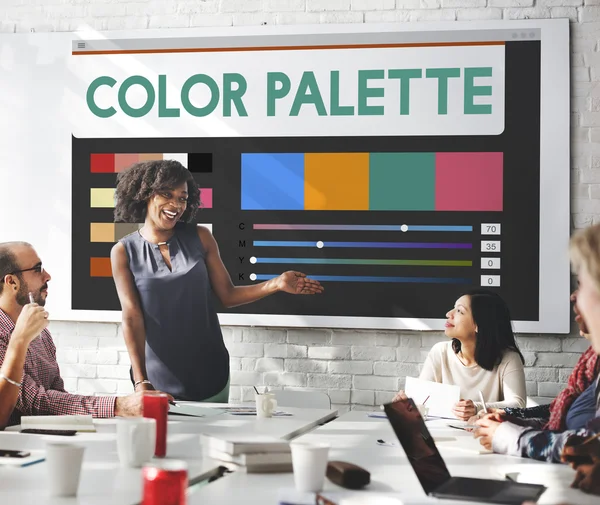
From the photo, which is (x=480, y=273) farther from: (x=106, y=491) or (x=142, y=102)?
(x=106, y=491)

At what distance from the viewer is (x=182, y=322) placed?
4.18 m

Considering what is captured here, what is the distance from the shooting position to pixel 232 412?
3.16 meters

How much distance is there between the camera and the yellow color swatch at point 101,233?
4.30 meters

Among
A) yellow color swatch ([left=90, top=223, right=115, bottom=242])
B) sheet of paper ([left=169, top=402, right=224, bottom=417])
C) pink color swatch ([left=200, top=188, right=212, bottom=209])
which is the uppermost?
pink color swatch ([left=200, top=188, right=212, bottom=209])

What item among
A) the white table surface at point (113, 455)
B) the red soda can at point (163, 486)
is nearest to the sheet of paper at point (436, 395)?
the white table surface at point (113, 455)

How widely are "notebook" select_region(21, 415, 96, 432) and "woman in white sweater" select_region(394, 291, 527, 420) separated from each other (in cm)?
172

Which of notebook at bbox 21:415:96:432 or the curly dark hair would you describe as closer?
notebook at bbox 21:415:96:432

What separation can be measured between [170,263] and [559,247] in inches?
78.6

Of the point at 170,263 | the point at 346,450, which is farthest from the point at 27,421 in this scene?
the point at 170,263

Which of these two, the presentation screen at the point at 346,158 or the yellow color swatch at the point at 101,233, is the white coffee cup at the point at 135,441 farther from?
the yellow color swatch at the point at 101,233

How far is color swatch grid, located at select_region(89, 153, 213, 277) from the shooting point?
4.26 metres

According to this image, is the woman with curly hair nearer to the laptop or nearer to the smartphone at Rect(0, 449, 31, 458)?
the smartphone at Rect(0, 449, 31, 458)

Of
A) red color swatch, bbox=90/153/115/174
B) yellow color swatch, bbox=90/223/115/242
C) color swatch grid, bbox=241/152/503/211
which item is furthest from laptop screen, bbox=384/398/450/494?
red color swatch, bbox=90/153/115/174

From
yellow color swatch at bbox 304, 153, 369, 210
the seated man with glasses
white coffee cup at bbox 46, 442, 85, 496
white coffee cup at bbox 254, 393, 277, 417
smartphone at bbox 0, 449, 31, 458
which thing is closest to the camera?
white coffee cup at bbox 46, 442, 85, 496
